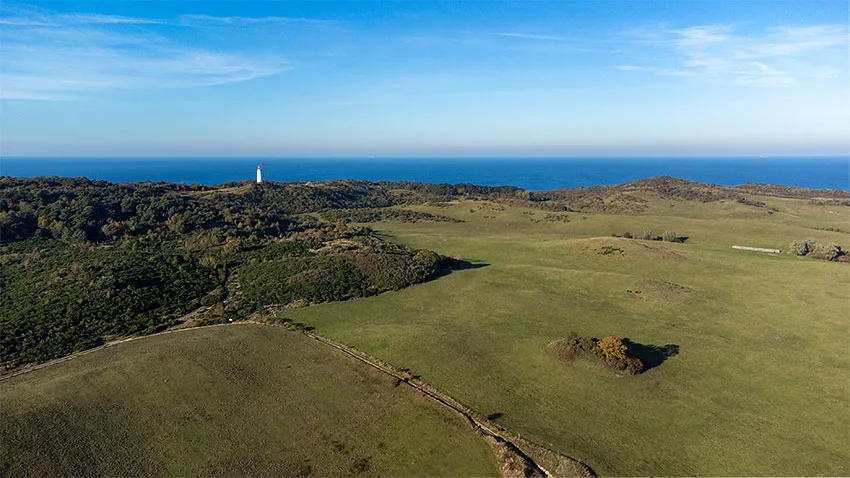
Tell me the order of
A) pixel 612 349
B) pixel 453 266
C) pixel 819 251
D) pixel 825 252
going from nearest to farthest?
pixel 612 349
pixel 453 266
pixel 825 252
pixel 819 251

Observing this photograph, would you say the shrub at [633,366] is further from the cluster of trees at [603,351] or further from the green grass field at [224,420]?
the green grass field at [224,420]

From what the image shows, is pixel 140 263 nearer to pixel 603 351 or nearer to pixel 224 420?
pixel 224 420

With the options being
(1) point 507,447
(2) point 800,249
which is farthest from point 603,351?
(2) point 800,249

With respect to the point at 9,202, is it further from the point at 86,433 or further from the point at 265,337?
the point at 86,433

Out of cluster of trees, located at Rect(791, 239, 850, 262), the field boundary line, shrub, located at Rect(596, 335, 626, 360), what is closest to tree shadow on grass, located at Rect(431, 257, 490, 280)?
the field boundary line

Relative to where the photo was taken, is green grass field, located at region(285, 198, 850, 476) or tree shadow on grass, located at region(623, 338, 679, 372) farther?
tree shadow on grass, located at region(623, 338, 679, 372)

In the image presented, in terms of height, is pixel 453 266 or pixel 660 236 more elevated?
pixel 660 236

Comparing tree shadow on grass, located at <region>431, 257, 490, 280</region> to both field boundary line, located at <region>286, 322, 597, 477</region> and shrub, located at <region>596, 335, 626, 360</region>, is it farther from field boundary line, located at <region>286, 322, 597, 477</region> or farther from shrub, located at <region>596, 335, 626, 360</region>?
shrub, located at <region>596, 335, 626, 360</region>

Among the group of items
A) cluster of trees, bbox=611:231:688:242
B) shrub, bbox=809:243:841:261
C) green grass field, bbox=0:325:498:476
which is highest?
shrub, bbox=809:243:841:261
